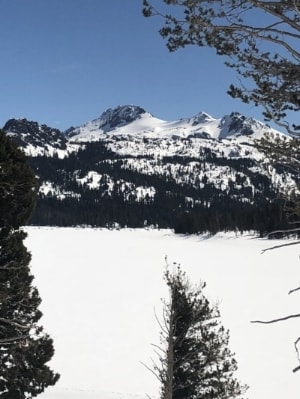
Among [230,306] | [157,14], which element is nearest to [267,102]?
[157,14]

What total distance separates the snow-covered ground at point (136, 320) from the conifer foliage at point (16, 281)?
6.27 meters

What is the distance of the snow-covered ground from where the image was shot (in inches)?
864

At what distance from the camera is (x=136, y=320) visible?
32.5m

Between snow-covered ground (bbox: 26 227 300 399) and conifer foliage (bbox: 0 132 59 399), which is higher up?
conifer foliage (bbox: 0 132 59 399)

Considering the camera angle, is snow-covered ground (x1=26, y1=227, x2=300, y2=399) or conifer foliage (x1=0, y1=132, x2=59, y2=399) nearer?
conifer foliage (x1=0, y1=132, x2=59, y2=399)

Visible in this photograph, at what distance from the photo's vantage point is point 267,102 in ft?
18.1

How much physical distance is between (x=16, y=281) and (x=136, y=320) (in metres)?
22.3

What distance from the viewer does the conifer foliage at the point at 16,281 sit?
1110 centimetres

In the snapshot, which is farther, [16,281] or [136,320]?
[136,320]

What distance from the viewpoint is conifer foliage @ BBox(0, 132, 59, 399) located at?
437 inches

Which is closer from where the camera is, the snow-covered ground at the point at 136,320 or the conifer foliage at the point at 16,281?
the conifer foliage at the point at 16,281

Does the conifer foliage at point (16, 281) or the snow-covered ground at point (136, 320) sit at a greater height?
the conifer foliage at point (16, 281)

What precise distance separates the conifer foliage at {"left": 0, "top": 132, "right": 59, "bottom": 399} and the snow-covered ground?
627cm

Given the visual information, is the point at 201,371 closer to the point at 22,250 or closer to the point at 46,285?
the point at 22,250
